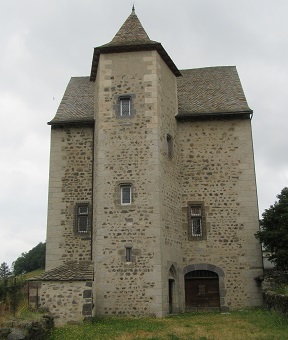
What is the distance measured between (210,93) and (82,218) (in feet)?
27.9

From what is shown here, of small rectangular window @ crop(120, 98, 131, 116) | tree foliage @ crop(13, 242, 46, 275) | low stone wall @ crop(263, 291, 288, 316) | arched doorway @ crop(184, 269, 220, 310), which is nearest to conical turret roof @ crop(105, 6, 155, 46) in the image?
small rectangular window @ crop(120, 98, 131, 116)

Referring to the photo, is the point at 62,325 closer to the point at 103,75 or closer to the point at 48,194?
the point at 48,194

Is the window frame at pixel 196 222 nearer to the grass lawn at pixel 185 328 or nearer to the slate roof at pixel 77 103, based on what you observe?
the grass lawn at pixel 185 328

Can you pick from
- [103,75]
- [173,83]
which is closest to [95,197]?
[103,75]

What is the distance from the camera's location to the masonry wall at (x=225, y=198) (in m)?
17.8

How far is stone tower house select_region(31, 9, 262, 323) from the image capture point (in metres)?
15.7

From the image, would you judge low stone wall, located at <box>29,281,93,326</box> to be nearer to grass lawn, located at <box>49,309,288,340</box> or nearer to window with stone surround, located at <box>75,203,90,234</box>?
grass lawn, located at <box>49,309,288,340</box>

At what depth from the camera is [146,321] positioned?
14227 mm

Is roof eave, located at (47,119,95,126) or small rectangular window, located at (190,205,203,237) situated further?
roof eave, located at (47,119,95,126)

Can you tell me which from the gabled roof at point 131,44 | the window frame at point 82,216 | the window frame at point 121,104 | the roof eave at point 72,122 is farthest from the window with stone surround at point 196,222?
the gabled roof at point 131,44

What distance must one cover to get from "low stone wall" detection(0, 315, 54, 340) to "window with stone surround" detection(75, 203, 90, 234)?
6.33m

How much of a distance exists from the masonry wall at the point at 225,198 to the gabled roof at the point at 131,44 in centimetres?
320

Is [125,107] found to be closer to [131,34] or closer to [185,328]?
[131,34]

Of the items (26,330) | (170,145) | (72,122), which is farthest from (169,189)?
(26,330)
